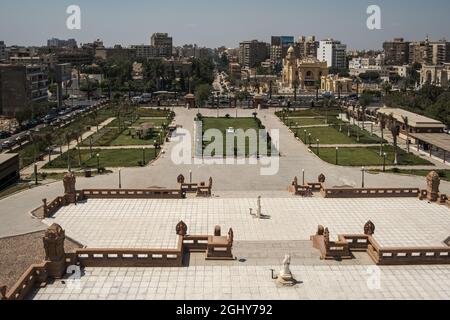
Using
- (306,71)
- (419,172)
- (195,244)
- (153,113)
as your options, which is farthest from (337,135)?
(306,71)

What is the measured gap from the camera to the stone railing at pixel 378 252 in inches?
767

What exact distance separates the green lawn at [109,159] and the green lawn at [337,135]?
21.1 metres

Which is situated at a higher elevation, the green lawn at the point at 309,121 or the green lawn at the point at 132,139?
the green lawn at the point at 309,121

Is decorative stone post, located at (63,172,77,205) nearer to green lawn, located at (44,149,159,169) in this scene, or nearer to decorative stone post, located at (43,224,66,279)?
decorative stone post, located at (43,224,66,279)

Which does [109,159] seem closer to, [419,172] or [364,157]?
[364,157]

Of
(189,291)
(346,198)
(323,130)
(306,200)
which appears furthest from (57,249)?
(323,130)

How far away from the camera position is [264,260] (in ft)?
65.4

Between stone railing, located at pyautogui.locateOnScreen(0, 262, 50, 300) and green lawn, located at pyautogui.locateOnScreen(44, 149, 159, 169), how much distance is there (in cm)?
3069

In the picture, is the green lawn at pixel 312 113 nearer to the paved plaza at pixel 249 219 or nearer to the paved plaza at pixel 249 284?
the paved plaza at pixel 249 219

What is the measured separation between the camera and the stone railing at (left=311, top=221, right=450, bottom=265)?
1948cm

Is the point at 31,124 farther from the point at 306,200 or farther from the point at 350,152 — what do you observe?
the point at 306,200

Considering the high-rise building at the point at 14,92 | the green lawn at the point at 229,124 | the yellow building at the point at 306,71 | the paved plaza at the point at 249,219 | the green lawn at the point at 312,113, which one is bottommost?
the paved plaza at the point at 249,219

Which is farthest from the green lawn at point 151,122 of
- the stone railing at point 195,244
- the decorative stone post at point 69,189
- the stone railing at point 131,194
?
the stone railing at point 195,244

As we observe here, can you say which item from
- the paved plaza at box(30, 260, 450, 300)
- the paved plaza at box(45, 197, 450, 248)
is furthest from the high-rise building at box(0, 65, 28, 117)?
the paved plaza at box(30, 260, 450, 300)
